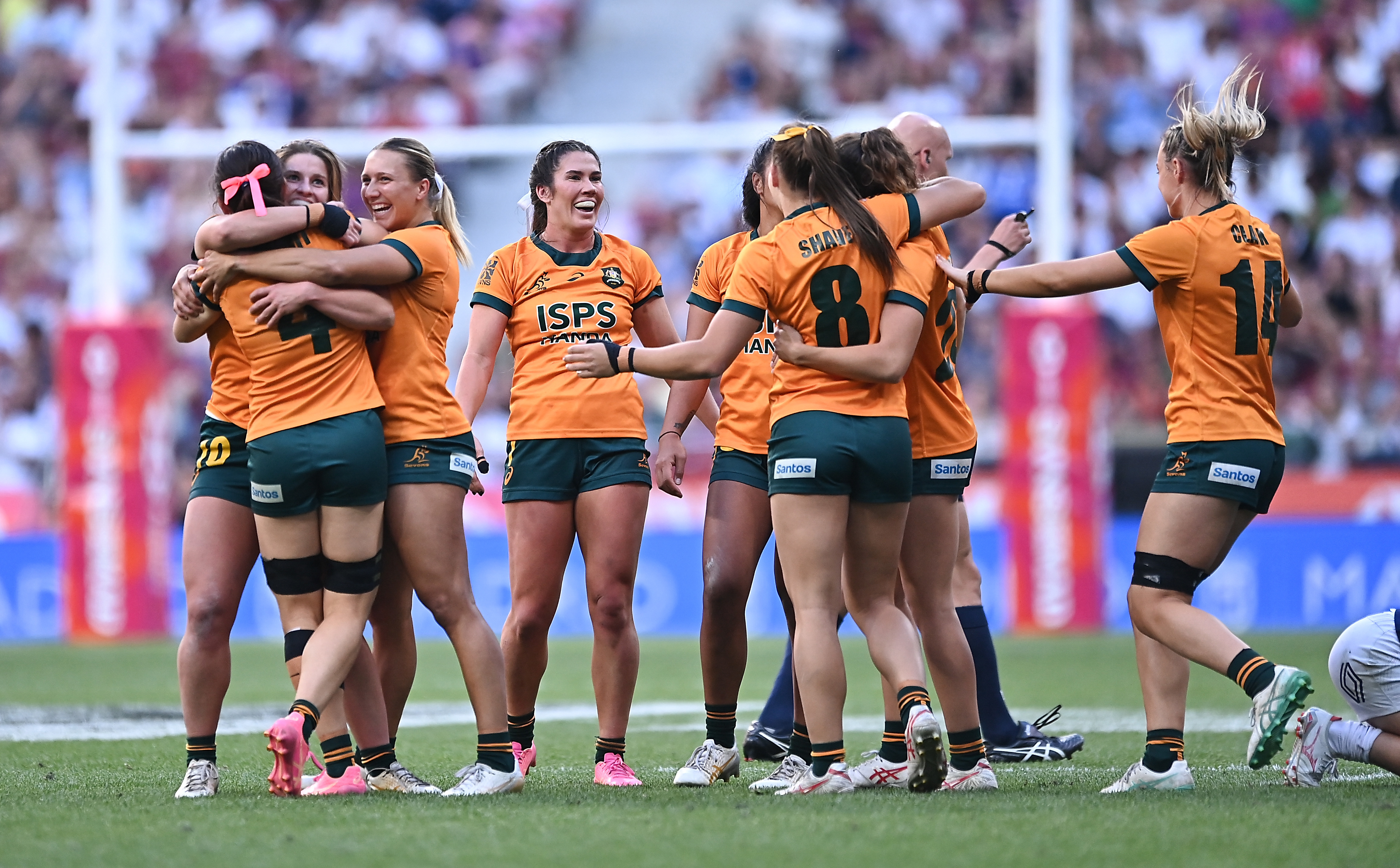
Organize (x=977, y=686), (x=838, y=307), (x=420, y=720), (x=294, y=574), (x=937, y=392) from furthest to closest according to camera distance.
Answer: (x=420, y=720)
(x=977, y=686)
(x=937, y=392)
(x=294, y=574)
(x=838, y=307)

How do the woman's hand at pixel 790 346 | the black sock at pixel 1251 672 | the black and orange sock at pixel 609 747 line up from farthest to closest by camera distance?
the black and orange sock at pixel 609 747 → the woman's hand at pixel 790 346 → the black sock at pixel 1251 672

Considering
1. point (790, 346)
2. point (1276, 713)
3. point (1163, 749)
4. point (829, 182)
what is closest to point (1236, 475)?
point (1276, 713)

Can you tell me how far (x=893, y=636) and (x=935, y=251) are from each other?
1.33 metres

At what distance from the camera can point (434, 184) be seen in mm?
5531

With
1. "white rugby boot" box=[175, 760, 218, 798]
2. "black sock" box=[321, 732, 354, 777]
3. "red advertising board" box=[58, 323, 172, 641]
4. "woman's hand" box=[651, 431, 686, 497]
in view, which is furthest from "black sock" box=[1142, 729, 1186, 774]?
"red advertising board" box=[58, 323, 172, 641]

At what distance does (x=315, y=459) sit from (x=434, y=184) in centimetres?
116

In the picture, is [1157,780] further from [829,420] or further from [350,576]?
[350,576]

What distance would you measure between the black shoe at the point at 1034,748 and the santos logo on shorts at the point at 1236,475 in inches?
63.5

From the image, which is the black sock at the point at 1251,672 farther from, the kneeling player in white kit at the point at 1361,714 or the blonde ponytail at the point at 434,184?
the blonde ponytail at the point at 434,184

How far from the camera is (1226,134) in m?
5.26

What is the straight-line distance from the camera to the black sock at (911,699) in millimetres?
4879

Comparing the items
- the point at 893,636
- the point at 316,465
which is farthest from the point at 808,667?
the point at 316,465

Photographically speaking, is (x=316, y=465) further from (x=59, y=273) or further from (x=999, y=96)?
(x=59, y=273)

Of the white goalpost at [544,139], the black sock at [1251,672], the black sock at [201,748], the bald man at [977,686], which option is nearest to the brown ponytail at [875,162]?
the bald man at [977,686]
